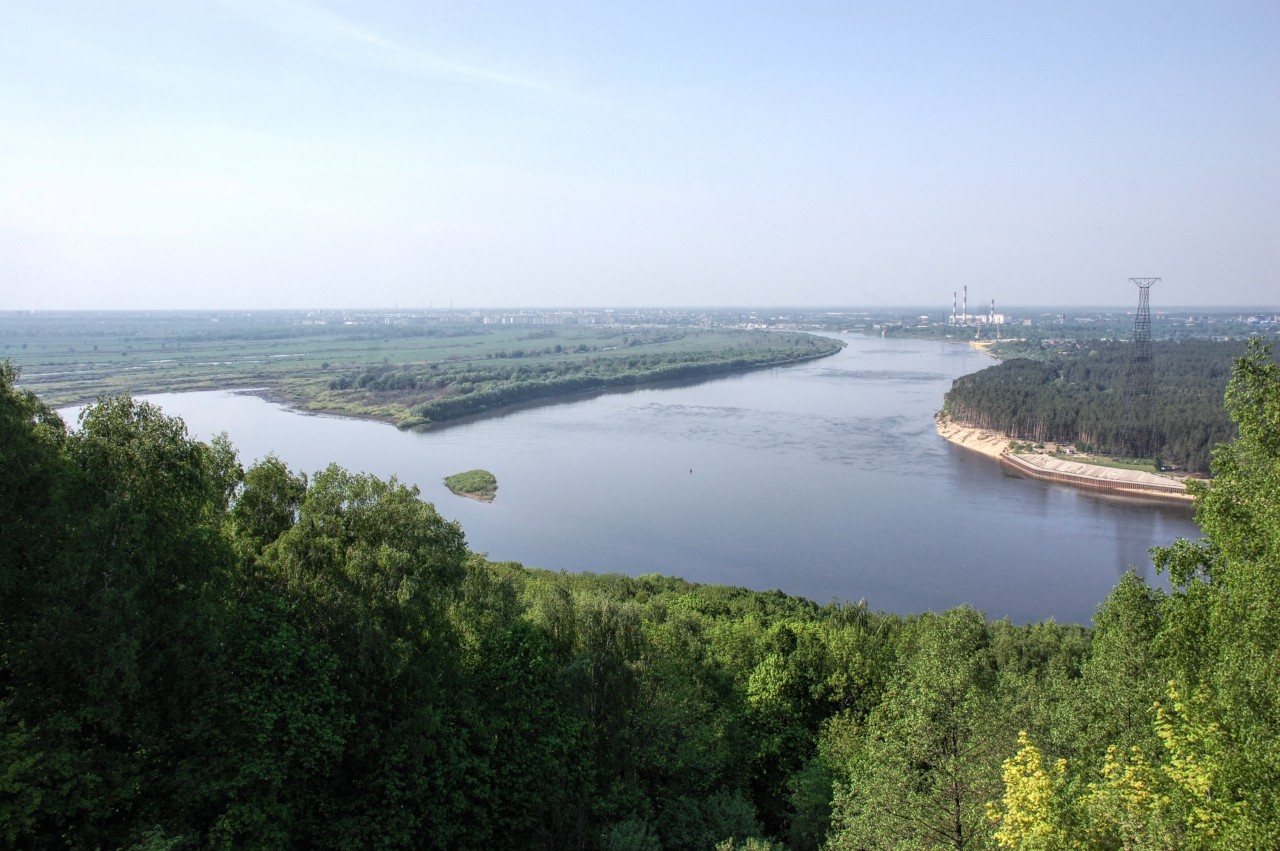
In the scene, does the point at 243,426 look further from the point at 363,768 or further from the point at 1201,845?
the point at 1201,845

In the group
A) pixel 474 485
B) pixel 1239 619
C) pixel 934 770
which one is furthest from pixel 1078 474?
pixel 1239 619

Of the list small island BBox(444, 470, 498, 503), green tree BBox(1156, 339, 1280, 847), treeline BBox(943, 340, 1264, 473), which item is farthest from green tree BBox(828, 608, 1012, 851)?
treeline BBox(943, 340, 1264, 473)

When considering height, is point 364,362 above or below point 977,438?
above

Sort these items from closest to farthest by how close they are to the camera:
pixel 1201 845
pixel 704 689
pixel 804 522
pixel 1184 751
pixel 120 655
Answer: pixel 1201 845 → pixel 1184 751 → pixel 120 655 → pixel 704 689 → pixel 804 522

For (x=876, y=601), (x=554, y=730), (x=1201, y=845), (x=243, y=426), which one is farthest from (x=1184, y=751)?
(x=243, y=426)

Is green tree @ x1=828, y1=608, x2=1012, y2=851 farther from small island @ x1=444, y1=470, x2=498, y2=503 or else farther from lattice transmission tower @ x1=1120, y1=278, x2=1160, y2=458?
lattice transmission tower @ x1=1120, y1=278, x2=1160, y2=458

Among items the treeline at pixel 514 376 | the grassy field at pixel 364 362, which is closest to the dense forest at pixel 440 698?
the grassy field at pixel 364 362

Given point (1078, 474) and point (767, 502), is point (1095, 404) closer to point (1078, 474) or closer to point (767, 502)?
point (1078, 474)
